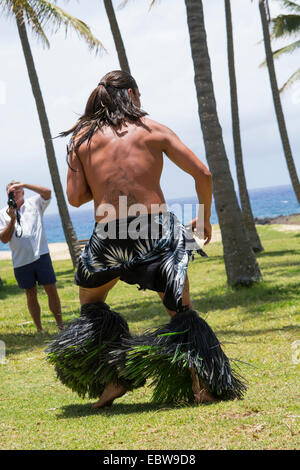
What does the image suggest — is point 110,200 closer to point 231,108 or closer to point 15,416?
point 15,416

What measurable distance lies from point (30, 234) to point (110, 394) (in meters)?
4.29

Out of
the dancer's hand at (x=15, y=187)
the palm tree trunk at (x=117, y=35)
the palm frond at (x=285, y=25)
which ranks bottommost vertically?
the dancer's hand at (x=15, y=187)

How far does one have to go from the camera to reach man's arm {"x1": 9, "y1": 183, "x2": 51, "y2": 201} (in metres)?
7.75

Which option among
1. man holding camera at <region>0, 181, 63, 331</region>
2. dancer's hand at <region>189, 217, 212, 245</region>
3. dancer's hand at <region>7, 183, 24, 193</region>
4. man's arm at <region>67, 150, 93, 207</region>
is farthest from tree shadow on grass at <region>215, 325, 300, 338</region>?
man's arm at <region>67, 150, 93, 207</region>

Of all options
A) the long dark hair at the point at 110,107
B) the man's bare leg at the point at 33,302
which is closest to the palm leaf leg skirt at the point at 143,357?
the long dark hair at the point at 110,107

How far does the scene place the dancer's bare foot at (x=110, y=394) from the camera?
169 inches

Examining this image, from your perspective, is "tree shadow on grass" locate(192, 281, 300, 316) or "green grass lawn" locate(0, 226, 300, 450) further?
"tree shadow on grass" locate(192, 281, 300, 316)

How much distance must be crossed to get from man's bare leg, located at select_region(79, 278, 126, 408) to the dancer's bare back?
51 centimetres

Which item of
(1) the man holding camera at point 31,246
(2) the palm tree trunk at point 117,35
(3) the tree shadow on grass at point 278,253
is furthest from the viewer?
(3) the tree shadow on grass at point 278,253

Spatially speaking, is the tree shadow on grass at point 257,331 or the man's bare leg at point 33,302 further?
the man's bare leg at point 33,302

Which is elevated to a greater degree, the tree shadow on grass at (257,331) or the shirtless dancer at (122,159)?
the shirtless dancer at (122,159)

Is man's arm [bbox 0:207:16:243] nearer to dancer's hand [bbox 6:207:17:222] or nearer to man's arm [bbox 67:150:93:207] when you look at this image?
dancer's hand [bbox 6:207:17:222]

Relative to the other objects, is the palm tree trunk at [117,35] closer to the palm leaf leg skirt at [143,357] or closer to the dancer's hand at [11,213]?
the dancer's hand at [11,213]

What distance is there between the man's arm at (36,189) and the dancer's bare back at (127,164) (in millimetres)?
3670
